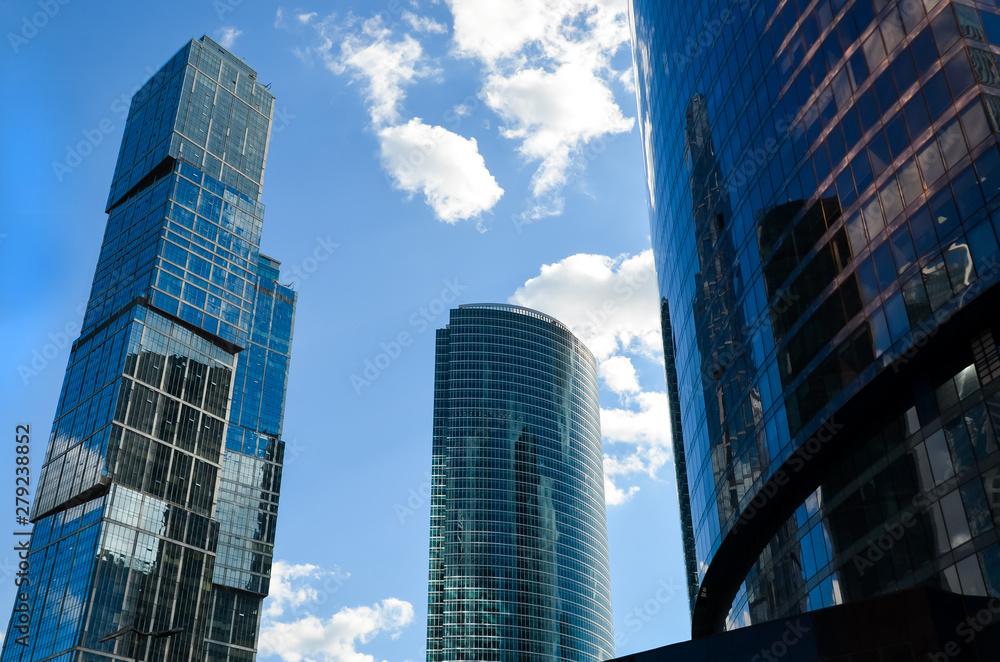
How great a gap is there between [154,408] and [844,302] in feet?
457

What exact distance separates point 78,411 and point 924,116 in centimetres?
15640

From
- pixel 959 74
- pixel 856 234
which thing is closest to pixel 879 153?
pixel 856 234

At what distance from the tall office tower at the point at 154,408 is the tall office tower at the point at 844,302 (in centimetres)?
10864

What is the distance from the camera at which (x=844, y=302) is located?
50.6 metres

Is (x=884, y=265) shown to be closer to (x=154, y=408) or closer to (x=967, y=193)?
(x=967, y=193)

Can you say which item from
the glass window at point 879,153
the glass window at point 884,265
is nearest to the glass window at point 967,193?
the glass window at point 884,265

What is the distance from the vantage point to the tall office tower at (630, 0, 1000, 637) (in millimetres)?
42062

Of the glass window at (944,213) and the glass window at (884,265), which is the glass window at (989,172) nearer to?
the glass window at (944,213)

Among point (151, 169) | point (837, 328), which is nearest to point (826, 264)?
point (837, 328)

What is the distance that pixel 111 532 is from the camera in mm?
149250

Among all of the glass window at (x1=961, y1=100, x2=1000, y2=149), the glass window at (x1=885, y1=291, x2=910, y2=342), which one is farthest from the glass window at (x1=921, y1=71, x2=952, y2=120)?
the glass window at (x1=885, y1=291, x2=910, y2=342)

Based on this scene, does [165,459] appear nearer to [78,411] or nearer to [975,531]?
[78,411]

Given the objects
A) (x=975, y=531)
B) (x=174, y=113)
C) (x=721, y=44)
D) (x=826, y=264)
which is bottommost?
(x=975, y=531)

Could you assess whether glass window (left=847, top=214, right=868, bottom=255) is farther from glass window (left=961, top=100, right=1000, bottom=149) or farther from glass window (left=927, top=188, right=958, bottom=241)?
glass window (left=961, top=100, right=1000, bottom=149)
